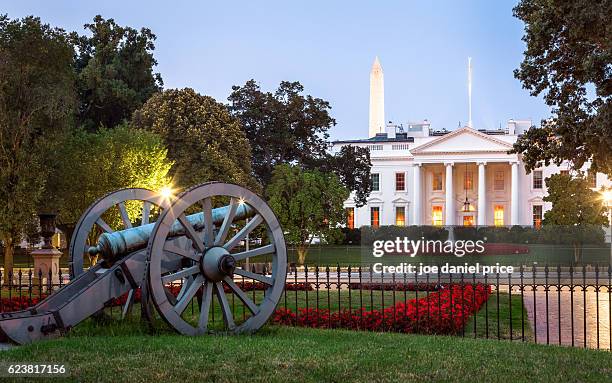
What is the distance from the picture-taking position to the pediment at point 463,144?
7069cm

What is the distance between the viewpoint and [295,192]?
133 ft

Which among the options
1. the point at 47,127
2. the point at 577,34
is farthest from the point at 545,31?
the point at 47,127

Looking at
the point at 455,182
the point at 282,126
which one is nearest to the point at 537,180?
the point at 455,182

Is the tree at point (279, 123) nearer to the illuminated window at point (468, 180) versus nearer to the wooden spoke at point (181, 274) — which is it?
the illuminated window at point (468, 180)

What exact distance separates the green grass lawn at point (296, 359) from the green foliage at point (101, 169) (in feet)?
74.6

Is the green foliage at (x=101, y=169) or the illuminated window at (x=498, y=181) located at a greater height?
the illuminated window at (x=498, y=181)

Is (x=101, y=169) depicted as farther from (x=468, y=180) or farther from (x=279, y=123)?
(x=468, y=180)

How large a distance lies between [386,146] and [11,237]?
55.3 m

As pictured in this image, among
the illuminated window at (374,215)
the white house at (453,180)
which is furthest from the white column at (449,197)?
the illuminated window at (374,215)

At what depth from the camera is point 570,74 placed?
1867 cm

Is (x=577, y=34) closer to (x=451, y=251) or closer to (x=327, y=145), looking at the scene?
(x=451, y=251)

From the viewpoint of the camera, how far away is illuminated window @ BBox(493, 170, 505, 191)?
2923 inches

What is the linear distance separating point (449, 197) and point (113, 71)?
114 ft

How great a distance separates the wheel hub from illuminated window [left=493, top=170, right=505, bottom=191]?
66.9 metres
